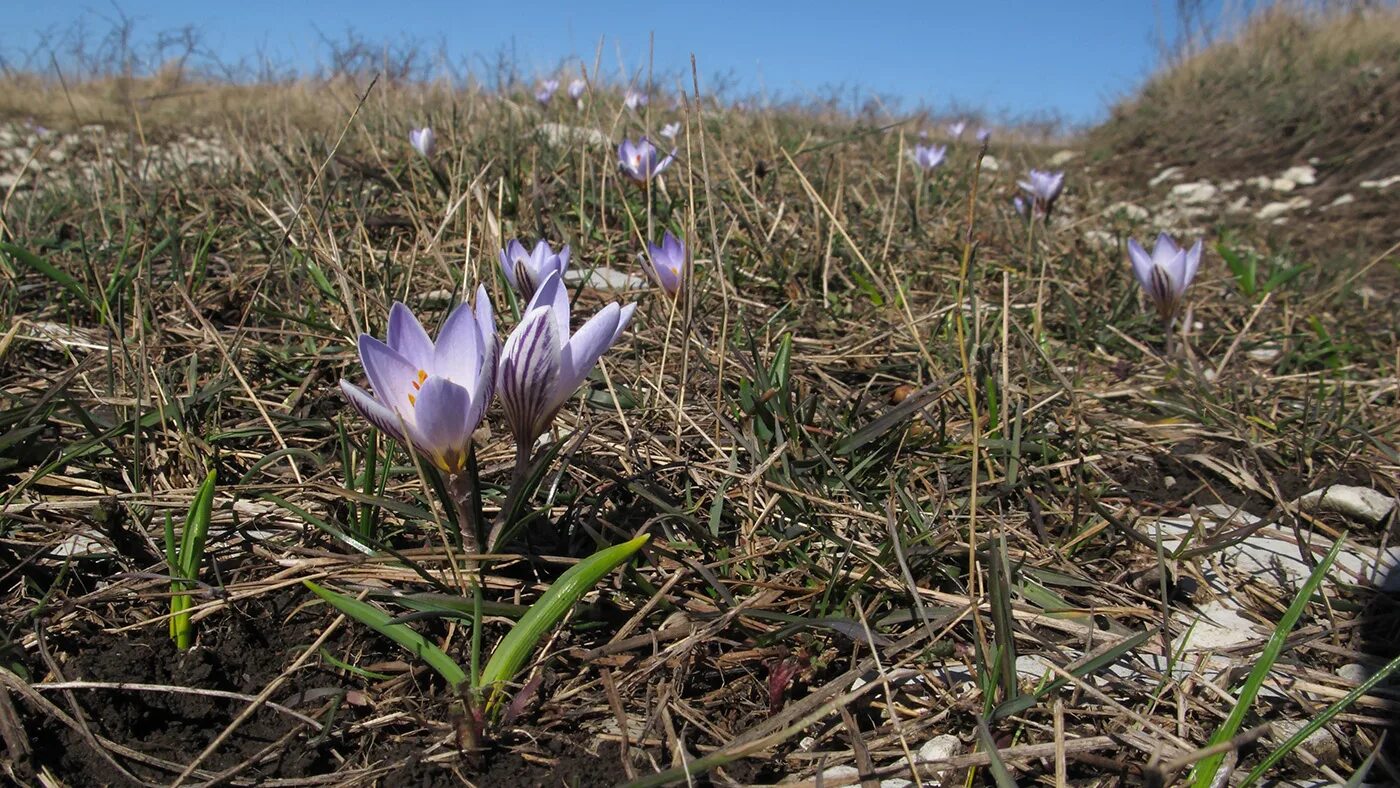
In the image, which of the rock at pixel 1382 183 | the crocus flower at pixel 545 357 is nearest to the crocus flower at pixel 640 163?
the crocus flower at pixel 545 357

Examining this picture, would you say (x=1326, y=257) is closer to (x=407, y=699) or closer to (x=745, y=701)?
(x=745, y=701)

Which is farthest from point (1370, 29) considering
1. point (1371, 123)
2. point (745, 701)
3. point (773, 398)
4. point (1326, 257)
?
point (745, 701)

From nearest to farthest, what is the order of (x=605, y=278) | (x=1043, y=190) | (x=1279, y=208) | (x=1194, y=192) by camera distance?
(x=605, y=278) < (x=1043, y=190) < (x=1279, y=208) < (x=1194, y=192)

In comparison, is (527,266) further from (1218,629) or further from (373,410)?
(1218,629)

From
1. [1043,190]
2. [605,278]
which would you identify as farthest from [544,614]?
[1043,190]

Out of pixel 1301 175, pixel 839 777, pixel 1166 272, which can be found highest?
pixel 1301 175
